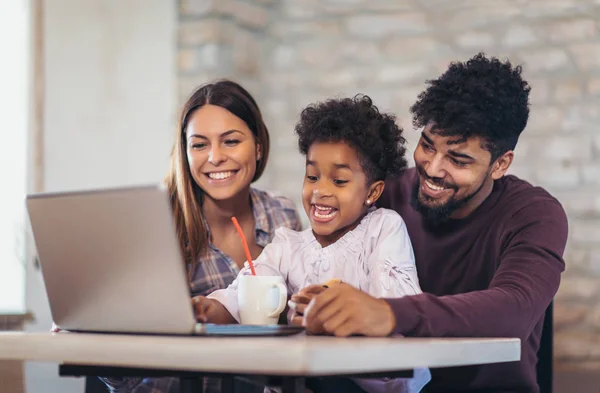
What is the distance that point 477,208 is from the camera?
6.47 feet

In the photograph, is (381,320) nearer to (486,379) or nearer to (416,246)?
(486,379)

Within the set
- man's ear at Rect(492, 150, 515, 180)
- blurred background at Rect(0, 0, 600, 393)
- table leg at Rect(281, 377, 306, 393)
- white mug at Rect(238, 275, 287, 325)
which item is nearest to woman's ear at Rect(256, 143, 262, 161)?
man's ear at Rect(492, 150, 515, 180)

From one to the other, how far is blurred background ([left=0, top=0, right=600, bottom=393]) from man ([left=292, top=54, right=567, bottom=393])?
155 cm

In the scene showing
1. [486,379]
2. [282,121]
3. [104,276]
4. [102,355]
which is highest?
[282,121]

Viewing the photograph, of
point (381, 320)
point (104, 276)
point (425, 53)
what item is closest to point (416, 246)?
point (381, 320)

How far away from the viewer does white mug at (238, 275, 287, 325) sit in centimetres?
152

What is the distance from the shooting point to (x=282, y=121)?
394 cm

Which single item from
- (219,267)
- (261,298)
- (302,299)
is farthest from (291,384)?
(219,267)

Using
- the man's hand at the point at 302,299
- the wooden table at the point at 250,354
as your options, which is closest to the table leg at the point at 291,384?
the wooden table at the point at 250,354

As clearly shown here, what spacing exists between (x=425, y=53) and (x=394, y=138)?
6.28ft

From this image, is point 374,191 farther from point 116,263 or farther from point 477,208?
point 116,263

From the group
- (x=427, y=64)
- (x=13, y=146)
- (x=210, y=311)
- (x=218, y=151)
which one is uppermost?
(x=427, y=64)

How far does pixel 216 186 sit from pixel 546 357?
897 millimetres

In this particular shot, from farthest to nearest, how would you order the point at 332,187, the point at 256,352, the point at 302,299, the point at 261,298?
1. the point at 332,187
2. the point at 261,298
3. the point at 302,299
4. the point at 256,352
